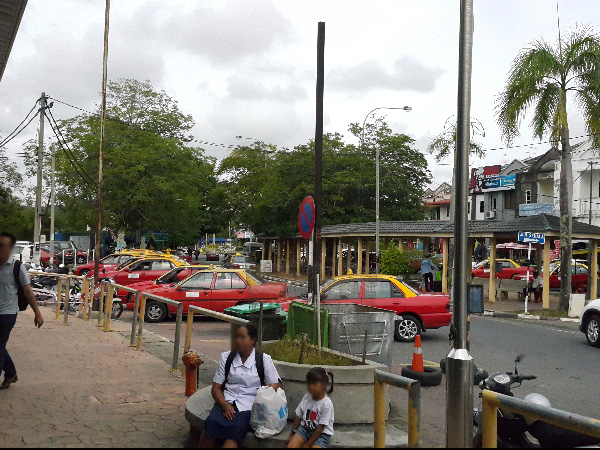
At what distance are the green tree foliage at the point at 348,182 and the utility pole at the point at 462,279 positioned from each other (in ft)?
131

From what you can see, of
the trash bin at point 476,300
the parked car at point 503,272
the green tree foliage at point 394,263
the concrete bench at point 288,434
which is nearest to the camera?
the concrete bench at point 288,434

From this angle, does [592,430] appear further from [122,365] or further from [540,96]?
[540,96]

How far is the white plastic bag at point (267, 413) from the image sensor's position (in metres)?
5.46

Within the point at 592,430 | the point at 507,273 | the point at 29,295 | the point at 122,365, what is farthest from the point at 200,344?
the point at 507,273

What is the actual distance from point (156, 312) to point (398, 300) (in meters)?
6.81

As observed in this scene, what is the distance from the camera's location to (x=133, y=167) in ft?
131

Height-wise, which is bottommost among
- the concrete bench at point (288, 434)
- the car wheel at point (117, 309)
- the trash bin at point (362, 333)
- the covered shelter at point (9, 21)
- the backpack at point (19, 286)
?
the concrete bench at point (288, 434)

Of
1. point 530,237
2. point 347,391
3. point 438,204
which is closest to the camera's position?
point 347,391

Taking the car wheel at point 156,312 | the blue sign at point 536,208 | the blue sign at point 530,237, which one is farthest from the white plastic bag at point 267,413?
the blue sign at point 536,208

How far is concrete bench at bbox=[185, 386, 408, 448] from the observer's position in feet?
18.4

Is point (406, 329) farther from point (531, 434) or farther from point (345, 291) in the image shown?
point (531, 434)

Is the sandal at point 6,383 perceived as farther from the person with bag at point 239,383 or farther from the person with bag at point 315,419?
the person with bag at point 315,419

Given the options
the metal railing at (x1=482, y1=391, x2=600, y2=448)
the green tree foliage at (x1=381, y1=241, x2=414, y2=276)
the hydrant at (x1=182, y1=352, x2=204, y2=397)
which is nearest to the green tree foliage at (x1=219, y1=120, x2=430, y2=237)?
the green tree foliage at (x1=381, y1=241, x2=414, y2=276)

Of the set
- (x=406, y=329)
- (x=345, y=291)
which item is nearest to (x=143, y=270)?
(x=345, y=291)
